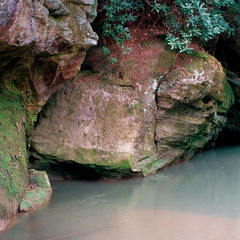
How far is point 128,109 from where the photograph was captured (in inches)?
307

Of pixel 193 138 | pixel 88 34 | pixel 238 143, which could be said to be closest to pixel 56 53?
pixel 88 34

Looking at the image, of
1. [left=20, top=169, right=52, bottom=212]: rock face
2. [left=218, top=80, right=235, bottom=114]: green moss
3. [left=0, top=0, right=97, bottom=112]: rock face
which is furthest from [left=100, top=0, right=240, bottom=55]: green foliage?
[left=20, top=169, right=52, bottom=212]: rock face

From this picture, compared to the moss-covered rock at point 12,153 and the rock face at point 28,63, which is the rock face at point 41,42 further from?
the moss-covered rock at point 12,153

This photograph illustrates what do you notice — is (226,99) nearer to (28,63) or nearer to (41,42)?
(28,63)

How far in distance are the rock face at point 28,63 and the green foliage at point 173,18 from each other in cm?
140

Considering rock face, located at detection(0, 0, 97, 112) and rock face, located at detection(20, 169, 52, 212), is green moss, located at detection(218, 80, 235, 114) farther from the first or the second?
rock face, located at detection(20, 169, 52, 212)

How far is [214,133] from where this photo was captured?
32.6 feet

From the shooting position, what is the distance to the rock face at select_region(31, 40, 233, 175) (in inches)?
300

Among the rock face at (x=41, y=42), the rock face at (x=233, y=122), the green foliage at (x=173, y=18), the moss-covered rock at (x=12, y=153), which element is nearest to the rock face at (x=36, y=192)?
the moss-covered rock at (x=12, y=153)

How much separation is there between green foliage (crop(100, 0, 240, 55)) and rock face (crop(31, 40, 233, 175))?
34cm

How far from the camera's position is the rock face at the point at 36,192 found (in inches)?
244

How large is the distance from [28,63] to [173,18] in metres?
3.28

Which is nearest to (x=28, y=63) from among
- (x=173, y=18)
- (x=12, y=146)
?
(x=12, y=146)

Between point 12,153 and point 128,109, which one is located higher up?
point 128,109
